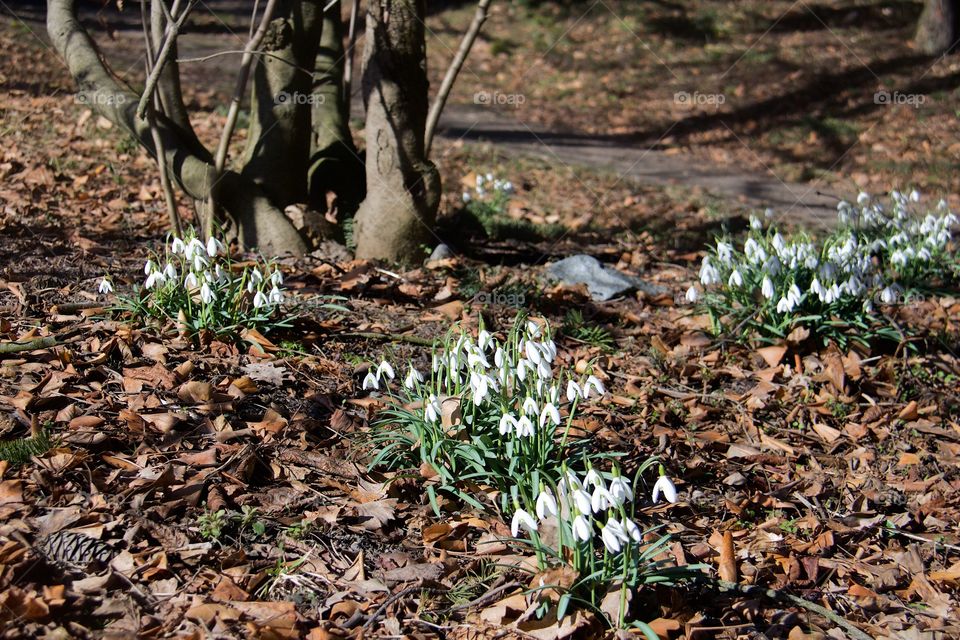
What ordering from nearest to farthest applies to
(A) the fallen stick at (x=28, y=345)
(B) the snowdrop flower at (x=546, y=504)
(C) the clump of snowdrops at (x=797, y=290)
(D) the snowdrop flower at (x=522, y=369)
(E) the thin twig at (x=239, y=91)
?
(B) the snowdrop flower at (x=546, y=504) → (D) the snowdrop flower at (x=522, y=369) → (A) the fallen stick at (x=28, y=345) → (C) the clump of snowdrops at (x=797, y=290) → (E) the thin twig at (x=239, y=91)

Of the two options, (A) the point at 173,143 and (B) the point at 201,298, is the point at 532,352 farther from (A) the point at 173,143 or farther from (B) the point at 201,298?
(A) the point at 173,143

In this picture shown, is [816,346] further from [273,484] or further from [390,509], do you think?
[273,484]

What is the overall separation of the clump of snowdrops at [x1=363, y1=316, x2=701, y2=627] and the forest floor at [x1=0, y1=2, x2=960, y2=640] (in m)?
0.14

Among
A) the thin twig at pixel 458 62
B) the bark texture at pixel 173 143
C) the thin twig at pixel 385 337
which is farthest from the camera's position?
the bark texture at pixel 173 143

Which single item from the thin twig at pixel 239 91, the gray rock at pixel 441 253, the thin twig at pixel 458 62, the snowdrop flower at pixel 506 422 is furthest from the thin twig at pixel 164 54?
the snowdrop flower at pixel 506 422

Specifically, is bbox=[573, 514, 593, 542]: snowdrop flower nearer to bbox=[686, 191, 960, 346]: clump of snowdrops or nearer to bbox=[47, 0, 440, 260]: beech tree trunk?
bbox=[686, 191, 960, 346]: clump of snowdrops

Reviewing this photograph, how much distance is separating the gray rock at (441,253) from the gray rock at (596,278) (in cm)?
70

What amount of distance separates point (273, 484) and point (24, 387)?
1133 millimetres

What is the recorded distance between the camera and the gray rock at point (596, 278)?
18.5 ft

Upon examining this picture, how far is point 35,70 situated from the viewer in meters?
8.84

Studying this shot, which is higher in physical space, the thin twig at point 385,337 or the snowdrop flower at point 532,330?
the snowdrop flower at point 532,330

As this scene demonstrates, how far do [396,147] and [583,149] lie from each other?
557 cm

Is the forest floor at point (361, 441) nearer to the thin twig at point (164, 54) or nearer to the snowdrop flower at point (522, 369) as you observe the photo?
the snowdrop flower at point (522, 369)

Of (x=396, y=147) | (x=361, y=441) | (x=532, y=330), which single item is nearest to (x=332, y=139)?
(x=396, y=147)
